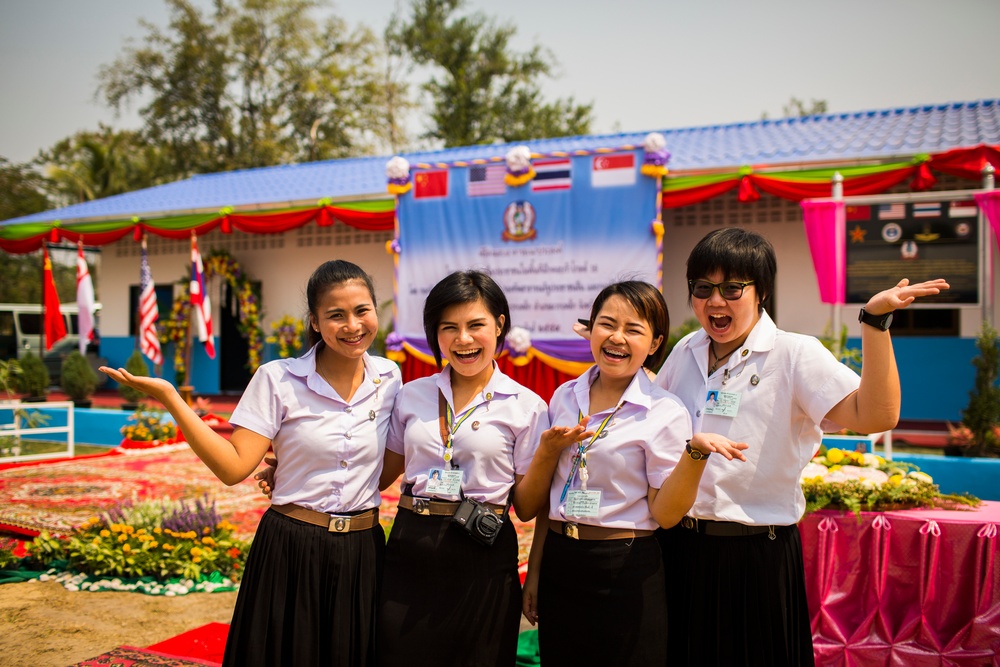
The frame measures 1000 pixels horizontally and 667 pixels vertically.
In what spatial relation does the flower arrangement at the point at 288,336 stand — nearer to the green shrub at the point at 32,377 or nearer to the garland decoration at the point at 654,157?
the green shrub at the point at 32,377

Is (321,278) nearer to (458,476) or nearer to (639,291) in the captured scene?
(458,476)

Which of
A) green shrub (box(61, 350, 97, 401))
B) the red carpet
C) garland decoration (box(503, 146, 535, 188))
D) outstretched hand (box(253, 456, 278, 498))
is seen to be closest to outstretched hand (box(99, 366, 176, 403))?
outstretched hand (box(253, 456, 278, 498))

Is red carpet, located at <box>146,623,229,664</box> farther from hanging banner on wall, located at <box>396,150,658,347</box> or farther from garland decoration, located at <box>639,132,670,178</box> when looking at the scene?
garland decoration, located at <box>639,132,670,178</box>

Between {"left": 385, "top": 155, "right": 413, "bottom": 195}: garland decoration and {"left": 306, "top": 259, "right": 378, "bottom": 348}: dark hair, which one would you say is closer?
{"left": 306, "top": 259, "right": 378, "bottom": 348}: dark hair

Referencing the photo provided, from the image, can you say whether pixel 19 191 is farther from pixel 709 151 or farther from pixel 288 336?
pixel 709 151

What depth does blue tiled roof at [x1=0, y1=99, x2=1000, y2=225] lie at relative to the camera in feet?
27.6

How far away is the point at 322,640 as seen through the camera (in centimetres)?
226

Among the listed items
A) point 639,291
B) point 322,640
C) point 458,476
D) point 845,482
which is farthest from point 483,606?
point 845,482

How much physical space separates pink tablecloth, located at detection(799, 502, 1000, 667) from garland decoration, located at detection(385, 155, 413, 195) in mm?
6691

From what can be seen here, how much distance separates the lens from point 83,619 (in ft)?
12.3

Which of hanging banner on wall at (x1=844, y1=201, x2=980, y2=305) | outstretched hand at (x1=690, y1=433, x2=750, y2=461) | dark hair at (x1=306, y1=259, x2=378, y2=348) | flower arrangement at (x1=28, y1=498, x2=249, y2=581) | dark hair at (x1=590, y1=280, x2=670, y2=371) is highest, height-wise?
hanging banner on wall at (x1=844, y1=201, x2=980, y2=305)

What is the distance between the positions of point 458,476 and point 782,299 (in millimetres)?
8087

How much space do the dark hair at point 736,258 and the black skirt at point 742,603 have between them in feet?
2.41

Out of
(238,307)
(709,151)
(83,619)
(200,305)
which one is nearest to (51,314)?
(200,305)
